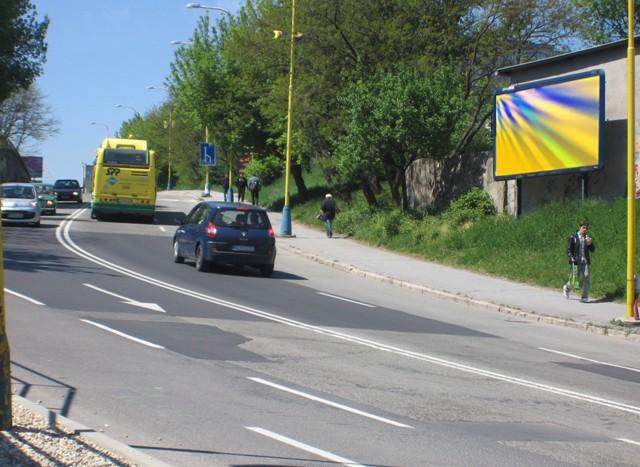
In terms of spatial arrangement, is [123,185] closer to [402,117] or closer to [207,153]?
[402,117]

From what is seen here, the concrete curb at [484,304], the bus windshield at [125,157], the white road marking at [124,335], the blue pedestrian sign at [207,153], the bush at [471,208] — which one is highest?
the blue pedestrian sign at [207,153]

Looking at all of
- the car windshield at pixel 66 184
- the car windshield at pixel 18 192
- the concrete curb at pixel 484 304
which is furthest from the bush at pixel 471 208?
the car windshield at pixel 66 184

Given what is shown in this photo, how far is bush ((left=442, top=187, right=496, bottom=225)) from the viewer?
1189 inches

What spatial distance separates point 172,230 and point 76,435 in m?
29.5

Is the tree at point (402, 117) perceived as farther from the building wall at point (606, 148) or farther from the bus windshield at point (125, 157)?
the bus windshield at point (125, 157)

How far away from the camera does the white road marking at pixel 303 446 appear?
742cm

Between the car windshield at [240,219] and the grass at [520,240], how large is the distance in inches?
247

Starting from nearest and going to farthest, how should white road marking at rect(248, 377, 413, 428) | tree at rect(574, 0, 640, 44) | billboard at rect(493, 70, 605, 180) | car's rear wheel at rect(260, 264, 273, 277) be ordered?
white road marking at rect(248, 377, 413, 428), car's rear wheel at rect(260, 264, 273, 277), billboard at rect(493, 70, 605, 180), tree at rect(574, 0, 640, 44)

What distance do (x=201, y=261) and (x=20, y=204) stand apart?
13695 mm

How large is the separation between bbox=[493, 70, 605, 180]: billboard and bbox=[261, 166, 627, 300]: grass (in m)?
1.24

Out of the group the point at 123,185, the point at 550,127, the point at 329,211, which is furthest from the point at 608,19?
the point at 123,185

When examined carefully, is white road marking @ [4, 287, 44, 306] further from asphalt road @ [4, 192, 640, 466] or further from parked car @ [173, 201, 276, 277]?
parked car @ [173, 201, 276, 277]

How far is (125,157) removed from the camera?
39500 mm

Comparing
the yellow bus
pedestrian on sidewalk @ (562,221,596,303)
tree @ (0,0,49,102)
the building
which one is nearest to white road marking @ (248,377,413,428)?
pedestrian on sidewalk @ (562,221,596,303)
